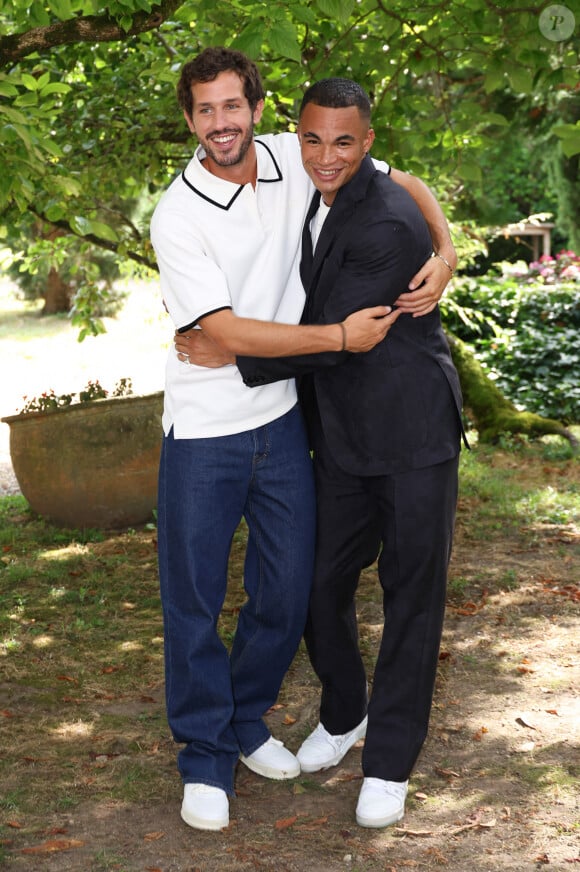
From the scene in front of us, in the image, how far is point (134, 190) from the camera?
27.8ft

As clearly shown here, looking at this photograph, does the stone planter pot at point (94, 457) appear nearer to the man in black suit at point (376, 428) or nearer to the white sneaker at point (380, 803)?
the man in black suit at point (376, 428)

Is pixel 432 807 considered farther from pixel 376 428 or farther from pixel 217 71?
pixel 217 71

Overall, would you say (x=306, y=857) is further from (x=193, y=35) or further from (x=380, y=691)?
(x=193, y=35)

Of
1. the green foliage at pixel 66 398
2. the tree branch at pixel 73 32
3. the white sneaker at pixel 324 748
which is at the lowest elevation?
the white sneaker at pixel 324 748

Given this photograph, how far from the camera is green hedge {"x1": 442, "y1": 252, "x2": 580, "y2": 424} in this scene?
11.5 meters

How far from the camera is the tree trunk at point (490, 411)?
1012 cm

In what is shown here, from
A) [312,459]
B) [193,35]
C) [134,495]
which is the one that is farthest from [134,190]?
[312,459]

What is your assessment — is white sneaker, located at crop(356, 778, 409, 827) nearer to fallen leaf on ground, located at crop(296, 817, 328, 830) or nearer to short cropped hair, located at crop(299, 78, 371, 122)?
fallen leaf on ground, located at crop(296, 817, 328, 830)

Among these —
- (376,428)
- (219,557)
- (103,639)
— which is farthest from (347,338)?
(103,639)

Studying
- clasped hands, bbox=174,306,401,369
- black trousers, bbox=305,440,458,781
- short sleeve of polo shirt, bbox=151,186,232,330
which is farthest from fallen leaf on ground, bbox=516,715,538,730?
short sleeve of polo shirt, bbox=151,186,232,330

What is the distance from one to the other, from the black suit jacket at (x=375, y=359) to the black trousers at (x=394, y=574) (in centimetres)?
10

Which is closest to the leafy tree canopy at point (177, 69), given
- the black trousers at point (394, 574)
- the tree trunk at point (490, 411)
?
the black trousers at point (394, 574)

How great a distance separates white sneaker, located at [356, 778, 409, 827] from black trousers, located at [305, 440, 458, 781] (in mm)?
34

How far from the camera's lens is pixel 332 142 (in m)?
3.07
